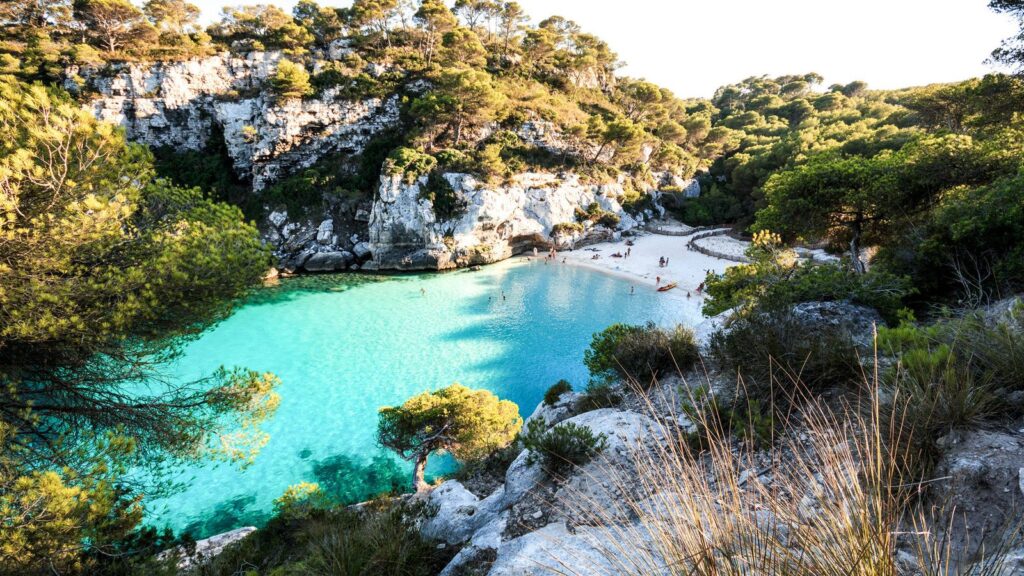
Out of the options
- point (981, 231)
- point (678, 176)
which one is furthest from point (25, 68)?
point (678, 176)

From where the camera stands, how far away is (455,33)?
35969 mm

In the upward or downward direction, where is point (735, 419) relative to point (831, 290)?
downward

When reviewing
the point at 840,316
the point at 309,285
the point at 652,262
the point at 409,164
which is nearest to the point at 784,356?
the point at 840,316

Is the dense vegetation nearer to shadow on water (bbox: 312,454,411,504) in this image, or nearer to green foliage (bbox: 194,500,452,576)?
green foliage (bbox: 194,500,452,576)

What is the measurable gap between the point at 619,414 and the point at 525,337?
12.0 meters

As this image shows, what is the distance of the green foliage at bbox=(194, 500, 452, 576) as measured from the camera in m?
3.47

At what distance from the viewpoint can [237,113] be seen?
30.0 meters

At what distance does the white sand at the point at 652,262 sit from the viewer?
2344 centimetres

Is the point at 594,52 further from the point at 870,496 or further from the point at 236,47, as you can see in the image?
the point at 870,496

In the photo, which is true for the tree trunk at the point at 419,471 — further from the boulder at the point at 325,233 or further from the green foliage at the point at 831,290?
the boulder at the point at 325,233

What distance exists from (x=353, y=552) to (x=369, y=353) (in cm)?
1316

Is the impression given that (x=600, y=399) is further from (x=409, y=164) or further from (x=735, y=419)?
(x=409, y=164)

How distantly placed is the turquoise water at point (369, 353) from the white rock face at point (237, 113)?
42.0 ft

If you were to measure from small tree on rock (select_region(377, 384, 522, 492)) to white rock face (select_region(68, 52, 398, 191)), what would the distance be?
29.2 metres
